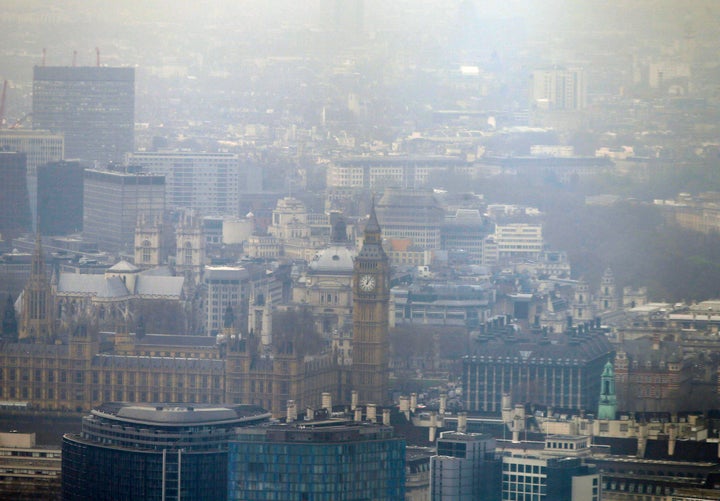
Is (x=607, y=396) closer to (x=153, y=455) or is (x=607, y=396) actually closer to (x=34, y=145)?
(x=153, y=455)

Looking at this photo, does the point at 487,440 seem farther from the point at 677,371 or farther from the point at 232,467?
the point at 677,371

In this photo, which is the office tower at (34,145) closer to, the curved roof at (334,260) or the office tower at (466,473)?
the curved roof at (334,260)

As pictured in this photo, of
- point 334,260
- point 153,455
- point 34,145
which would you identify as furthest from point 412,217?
point 153,455

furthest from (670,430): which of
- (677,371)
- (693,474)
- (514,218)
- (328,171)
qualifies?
(328,171)

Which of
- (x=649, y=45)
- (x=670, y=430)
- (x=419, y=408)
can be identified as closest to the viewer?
(x=670, y=430)

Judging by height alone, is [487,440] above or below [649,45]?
below

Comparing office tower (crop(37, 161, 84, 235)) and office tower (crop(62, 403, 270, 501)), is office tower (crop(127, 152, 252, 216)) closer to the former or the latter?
office tower (crop(37, 161, 84, 235))

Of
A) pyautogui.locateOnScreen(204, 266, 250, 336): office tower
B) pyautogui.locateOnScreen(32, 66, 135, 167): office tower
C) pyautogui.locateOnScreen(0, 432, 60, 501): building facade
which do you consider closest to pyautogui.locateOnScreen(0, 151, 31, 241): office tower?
pyautogui.locateOnScreen(32, 66, 135, 167): office tower
